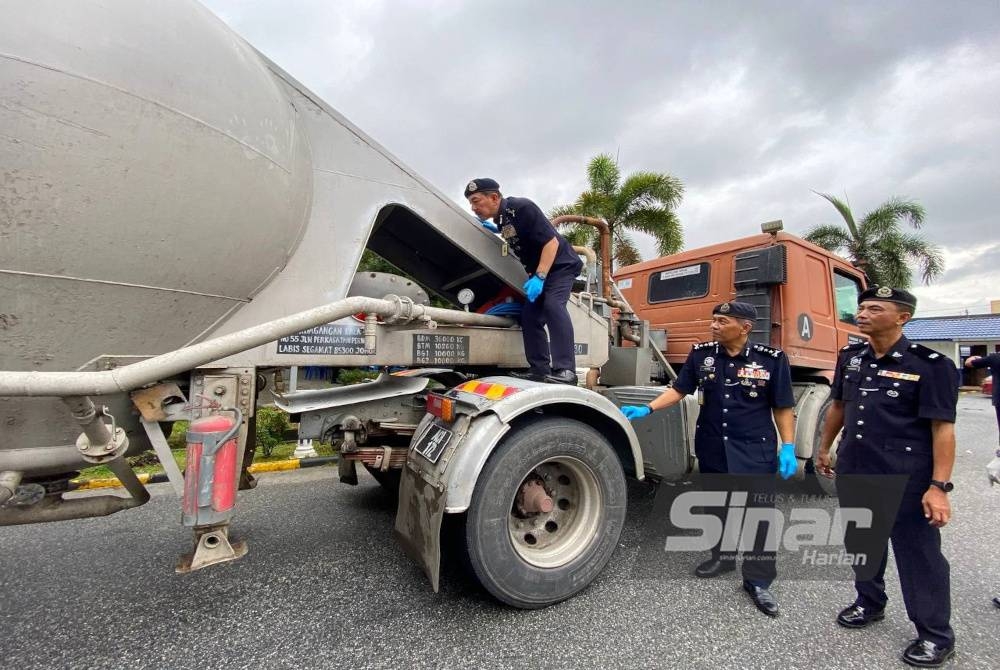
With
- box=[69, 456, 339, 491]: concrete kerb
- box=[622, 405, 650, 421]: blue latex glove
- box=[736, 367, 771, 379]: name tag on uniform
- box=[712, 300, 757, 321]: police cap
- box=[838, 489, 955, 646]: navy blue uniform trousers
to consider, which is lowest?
box=[69, 456, 339, 491]: concrete kerb

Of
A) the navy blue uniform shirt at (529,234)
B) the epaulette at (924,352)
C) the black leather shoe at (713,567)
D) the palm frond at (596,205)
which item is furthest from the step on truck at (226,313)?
the palm frond at (596,205)

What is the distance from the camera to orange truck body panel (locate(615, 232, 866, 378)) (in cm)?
414

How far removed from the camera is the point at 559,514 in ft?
9.06

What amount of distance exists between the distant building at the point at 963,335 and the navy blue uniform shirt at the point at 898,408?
27878 mm

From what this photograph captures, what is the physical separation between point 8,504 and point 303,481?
3.00 metres

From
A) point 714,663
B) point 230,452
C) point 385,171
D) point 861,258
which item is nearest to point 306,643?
point 230,452

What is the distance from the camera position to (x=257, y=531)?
352 centimetres

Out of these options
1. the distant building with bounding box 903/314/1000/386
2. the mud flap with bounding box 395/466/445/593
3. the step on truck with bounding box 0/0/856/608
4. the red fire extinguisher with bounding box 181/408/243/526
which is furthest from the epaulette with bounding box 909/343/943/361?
the distant building with bounding box 903/314/1000/386

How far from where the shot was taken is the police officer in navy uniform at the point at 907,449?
82.7 inches

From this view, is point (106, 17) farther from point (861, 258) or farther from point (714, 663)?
point (861, 258)

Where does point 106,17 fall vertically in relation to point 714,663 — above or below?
above

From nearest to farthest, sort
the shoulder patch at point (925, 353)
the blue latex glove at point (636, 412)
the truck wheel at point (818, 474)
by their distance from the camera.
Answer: the shoulder patch at point (925, 353) < the blue latex glove at point (636, 412) < the truck wheel at point (818, 474)

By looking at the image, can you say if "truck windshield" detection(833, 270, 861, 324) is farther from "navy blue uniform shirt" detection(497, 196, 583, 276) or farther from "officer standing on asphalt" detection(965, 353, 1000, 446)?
"navy blue uniform shirt" detection(497, 196, 583, 276)

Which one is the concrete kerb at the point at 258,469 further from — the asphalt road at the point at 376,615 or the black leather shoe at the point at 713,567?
the black leather shoe at the point at 713,567
